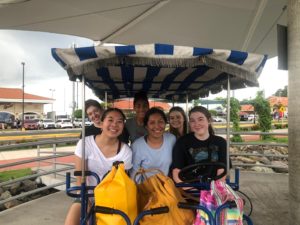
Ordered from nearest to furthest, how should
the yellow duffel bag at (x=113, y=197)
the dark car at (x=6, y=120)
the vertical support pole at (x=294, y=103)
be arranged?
the yellow duffel bag at (x=113, y=197) < the vertical support pole at (x=294, y=103) < the dark car at (x=6, y=120)

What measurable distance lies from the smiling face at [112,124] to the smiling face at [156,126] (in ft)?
1.25

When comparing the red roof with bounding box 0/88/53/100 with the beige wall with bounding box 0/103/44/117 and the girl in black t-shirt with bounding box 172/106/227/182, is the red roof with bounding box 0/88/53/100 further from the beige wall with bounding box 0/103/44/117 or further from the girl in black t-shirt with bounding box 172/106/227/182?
the girl in black t-shirt with bounding box 172/106/227/182

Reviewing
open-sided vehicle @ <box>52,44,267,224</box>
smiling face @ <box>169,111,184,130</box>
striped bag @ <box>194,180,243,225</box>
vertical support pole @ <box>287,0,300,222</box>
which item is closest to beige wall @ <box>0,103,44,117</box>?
smiling face @ <box>169,111,184,130</box>

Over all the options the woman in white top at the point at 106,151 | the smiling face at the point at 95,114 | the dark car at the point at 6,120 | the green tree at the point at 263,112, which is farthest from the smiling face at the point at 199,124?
the dark car at the point at 6,120

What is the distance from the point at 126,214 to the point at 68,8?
431cm

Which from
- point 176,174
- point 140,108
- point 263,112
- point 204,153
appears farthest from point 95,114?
point 263,112

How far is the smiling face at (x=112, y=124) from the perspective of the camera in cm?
315

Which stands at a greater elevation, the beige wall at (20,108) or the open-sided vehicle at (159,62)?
the beige wall at (20,108)

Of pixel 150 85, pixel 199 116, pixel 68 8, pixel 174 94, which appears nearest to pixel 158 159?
pixel 199 116

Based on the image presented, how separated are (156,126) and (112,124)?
1.69 ft

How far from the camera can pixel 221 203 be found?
7.77 ft

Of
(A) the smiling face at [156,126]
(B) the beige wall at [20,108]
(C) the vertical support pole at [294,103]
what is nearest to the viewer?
(C) the vertical support pole at [294,103]

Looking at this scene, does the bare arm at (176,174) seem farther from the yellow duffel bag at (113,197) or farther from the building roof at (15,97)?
the building roof at (15,97)

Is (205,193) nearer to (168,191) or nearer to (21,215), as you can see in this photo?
(168,191)
